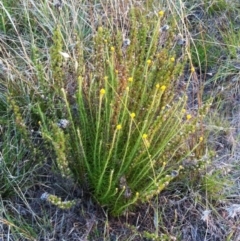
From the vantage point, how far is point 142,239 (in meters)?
1.75

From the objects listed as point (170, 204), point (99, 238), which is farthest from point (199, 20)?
point (99, 238)

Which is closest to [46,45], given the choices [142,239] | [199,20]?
[199,20]

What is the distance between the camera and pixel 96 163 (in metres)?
1.62

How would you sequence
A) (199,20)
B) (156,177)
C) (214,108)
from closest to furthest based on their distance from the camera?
(156,177)
(214,108)
(199,20)

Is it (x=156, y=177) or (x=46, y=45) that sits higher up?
(x=46, y=45)

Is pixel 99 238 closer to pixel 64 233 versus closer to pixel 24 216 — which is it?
pixel 64 233

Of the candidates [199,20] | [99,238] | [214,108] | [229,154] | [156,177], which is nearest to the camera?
[156,177]

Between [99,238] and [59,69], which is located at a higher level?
[59,69]

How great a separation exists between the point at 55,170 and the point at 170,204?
1.29 ft

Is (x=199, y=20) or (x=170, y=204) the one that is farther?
(x=199, y=20)

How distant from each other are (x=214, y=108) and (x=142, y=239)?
2.14 ft

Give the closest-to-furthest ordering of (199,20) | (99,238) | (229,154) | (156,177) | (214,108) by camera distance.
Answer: (156,177), (99,238), (229,154), (214,108), (199,20)

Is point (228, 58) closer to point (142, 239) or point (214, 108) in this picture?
point (214, 108)

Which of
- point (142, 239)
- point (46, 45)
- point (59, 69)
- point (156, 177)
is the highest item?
point (59, 69)
